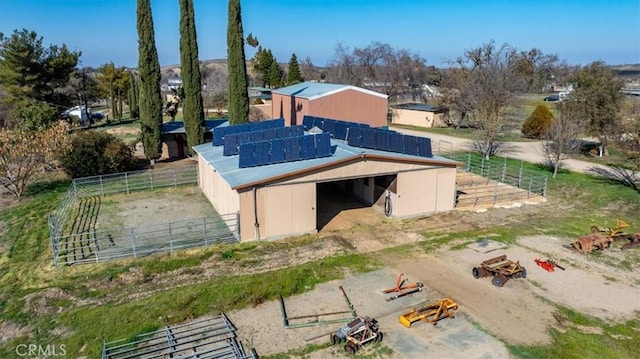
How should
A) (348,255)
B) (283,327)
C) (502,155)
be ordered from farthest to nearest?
(502,155), (348,255), (283,327)

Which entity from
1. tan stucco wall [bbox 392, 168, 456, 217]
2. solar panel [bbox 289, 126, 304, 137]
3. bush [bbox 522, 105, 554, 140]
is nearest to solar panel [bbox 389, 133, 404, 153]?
tan stucco wall [bbox 392, 168, 456, 217]

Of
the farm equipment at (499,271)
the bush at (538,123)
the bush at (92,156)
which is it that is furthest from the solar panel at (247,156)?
the bush at (538,123)

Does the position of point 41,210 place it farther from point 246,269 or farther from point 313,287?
point 313,287

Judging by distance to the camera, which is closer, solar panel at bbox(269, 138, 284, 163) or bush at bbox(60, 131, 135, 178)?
solar panel at bbox(269, 138, 284, 163)

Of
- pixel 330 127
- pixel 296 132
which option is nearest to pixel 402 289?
pixel 296 132

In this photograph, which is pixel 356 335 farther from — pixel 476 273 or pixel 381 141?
pixel 381 141

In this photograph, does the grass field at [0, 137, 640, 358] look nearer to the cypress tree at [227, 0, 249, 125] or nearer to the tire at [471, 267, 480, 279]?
the tire at [471, 267, 480, 279]

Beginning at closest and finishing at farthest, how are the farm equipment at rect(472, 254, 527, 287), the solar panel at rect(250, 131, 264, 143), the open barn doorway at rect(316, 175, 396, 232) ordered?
the farm equipment at rect(472, 254, 527, 287) < the open barn doorway at rect(316, 175, 396, 232) < the solar panel at rect(250, 131, 264, 143)

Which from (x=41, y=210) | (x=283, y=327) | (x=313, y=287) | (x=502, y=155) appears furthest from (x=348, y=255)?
(x=502, y=155)

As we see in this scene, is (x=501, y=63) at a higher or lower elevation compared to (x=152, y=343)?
higher
